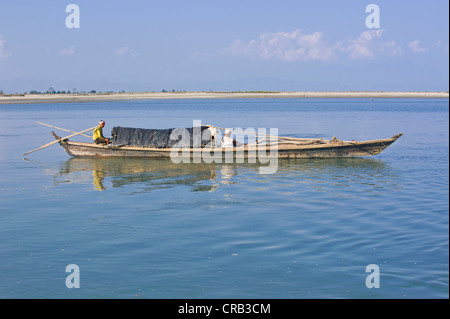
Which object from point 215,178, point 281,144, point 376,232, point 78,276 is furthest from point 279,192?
point 78,276

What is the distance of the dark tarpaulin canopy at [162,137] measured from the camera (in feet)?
70.1

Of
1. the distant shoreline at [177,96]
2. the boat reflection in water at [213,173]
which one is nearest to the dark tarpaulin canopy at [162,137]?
the boat reflection in water at [213,173]

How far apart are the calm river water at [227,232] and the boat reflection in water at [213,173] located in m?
0.08

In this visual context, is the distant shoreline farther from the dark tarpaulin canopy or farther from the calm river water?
the calm river water

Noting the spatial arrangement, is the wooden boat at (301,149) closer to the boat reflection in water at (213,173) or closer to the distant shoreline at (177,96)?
the boat reflection in water at (213,173)

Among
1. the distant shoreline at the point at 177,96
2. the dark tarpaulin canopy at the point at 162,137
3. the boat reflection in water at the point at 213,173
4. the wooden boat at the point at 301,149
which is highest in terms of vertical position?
the distant shoreline at the point at 177,96

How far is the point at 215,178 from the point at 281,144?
4658mm

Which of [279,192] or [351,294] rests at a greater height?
[279,192]

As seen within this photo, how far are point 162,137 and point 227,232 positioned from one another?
11957 millimetres

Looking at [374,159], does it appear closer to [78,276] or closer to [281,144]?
[281,144]

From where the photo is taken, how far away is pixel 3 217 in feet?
40.9

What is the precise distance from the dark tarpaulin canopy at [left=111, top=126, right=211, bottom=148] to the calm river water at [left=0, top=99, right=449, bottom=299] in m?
2.30
